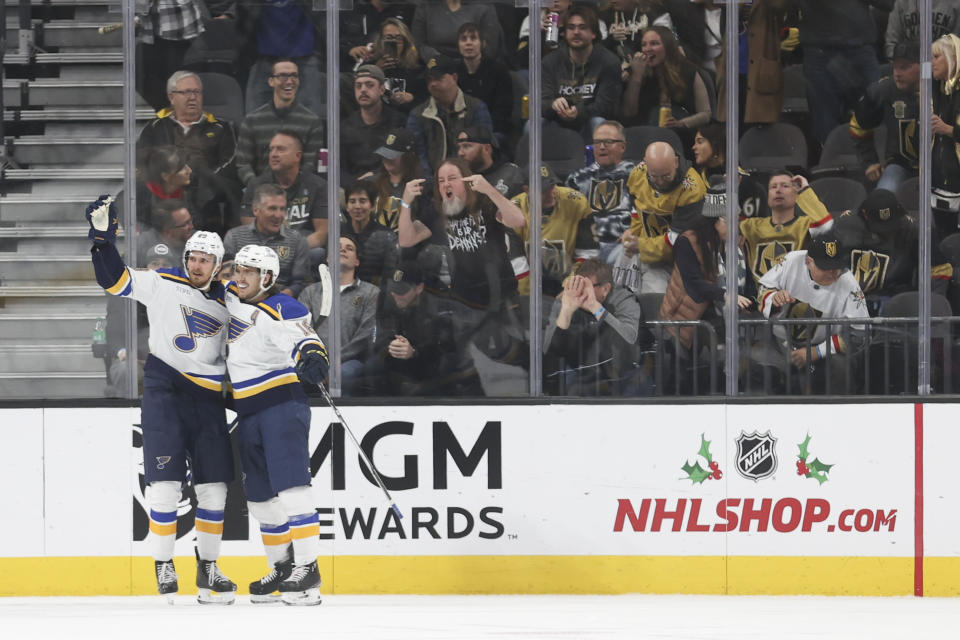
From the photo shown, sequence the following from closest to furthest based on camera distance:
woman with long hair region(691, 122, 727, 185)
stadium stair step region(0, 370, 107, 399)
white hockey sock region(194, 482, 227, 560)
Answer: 1. white hockey sock region(194, 482, 227, 560)
2. stadium stair step region(0, 370, 107, 399)
3. woman with long hair region(691, 122, 727, 185)

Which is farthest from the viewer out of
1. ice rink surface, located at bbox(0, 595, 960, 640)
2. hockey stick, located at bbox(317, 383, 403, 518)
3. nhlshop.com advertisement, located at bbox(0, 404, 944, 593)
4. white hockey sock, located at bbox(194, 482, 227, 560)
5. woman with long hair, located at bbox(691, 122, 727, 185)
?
woman with long hair, located at bbox(691, 122, 727, 185)

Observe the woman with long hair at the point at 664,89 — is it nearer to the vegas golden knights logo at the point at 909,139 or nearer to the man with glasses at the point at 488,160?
the man with glasses at the point at 488,160

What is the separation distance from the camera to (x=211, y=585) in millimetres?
5125

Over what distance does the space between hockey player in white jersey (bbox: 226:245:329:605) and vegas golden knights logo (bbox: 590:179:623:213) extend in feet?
4.73

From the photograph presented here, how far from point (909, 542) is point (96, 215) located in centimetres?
358

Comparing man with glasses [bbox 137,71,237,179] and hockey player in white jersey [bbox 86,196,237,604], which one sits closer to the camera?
hockey player in white jersey [bbox 86,196,237,604]

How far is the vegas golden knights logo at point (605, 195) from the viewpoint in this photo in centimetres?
570

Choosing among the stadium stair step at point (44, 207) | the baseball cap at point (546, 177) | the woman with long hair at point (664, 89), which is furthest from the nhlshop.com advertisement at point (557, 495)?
the woman with long hair at point (664, 89)

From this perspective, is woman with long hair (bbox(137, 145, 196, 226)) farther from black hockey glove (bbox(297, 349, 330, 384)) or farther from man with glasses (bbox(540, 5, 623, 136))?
A: man with glasses (bbox(540, 5, 623, 136))

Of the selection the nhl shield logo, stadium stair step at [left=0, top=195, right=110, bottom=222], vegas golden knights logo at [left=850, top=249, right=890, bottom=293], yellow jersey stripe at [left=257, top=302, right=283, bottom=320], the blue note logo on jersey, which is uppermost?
stadium stair step at [left=0, top=195, right=110, bottom=222]

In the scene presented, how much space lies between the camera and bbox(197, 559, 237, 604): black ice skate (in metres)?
5.12

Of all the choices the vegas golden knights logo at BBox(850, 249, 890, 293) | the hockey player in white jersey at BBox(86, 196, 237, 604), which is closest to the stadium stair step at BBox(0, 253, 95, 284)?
the hockey player in white jersey at BBox(86, 196, 237, 604)

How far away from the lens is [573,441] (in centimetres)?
546

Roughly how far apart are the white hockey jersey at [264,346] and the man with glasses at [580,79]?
4.94 ft
